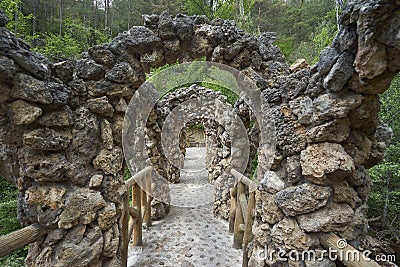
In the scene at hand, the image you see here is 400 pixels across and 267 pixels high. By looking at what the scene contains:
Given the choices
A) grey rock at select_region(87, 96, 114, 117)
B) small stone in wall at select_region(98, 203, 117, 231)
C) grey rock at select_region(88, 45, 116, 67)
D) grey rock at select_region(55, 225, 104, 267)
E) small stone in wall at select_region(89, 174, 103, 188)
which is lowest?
grey rock at select_region(55, 225, 104, 267)

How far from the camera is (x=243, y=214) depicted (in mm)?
3279

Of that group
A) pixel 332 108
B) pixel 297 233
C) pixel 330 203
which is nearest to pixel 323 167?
pixel 330 203

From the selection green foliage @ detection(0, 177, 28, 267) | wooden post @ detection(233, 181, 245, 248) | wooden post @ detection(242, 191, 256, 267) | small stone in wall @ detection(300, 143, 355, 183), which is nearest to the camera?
small stone in wall @ detection(300, 143, 355, 183)

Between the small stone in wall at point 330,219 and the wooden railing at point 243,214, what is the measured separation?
103cm

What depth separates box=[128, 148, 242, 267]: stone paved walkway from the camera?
3.20m

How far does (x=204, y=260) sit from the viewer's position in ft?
10.5

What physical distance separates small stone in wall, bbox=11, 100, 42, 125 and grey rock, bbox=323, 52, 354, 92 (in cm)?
222

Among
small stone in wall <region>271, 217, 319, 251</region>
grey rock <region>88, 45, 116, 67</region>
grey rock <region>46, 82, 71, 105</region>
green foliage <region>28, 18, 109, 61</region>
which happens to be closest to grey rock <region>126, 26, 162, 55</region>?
grey rock <region>88, 45, 116, 67</region>

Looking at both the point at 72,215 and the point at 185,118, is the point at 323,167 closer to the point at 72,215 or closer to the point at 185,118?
the point at 72,215

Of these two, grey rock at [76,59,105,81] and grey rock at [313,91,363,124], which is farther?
grey rock at [76,59,105,81]

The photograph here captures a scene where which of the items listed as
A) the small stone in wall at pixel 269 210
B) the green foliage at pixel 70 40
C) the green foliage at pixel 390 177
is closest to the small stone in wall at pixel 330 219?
the small stone in wall at pixel 269 210

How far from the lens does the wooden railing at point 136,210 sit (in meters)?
2.74

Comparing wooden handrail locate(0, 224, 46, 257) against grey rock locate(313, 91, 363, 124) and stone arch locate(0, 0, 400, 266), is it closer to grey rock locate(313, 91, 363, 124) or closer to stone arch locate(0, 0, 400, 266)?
stone arch locate(0, 0, 400, 266)

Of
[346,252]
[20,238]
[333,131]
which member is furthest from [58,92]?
[346,252]
